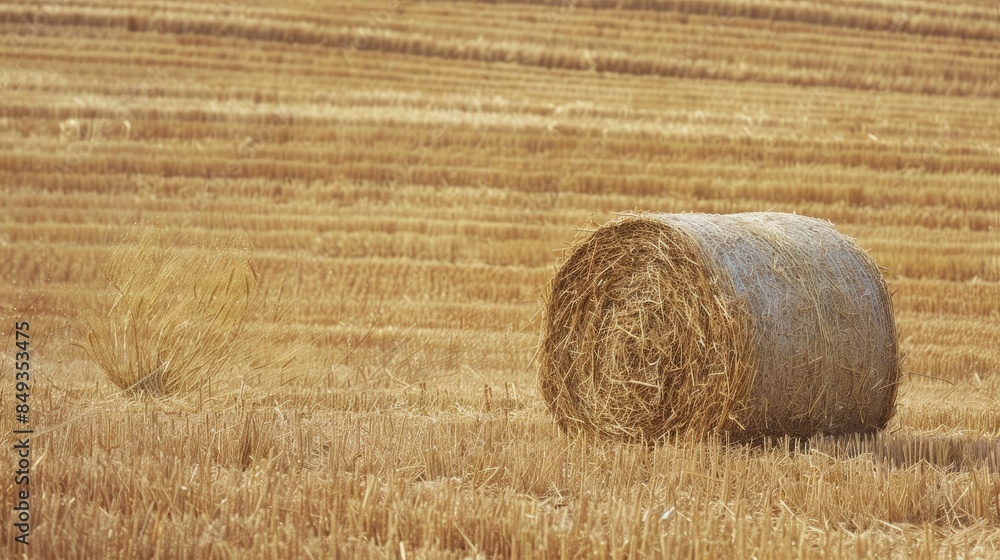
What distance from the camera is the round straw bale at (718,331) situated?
5.37 m

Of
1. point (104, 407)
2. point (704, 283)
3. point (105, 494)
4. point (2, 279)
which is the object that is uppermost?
point (704, 283)

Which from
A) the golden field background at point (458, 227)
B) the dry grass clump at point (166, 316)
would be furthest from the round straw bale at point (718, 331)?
the dry grass clump at point (166, 316)

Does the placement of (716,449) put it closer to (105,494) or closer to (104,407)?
(105,494)

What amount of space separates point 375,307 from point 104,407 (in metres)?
5.02

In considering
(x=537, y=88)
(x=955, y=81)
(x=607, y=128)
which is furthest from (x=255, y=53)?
(x=955, y=81)

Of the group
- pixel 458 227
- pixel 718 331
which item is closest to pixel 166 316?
pixel 718 331

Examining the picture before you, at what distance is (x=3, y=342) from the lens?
338 inches

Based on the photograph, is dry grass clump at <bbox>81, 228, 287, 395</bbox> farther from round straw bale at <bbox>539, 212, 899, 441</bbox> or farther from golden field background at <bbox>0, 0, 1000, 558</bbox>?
round straw bale at <bbox>539, 212, 899, 441</bbox>

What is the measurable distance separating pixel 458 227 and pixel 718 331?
888 cm

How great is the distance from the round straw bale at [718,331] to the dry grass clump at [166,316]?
6.87 feet

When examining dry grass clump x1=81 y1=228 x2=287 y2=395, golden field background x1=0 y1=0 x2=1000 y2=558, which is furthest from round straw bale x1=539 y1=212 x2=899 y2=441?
dry grass clump x1=81 y1=228 x2=287 y2=395

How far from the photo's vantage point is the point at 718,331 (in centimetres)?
537

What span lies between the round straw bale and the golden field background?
234 millimetres

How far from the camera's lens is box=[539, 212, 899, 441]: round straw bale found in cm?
537
